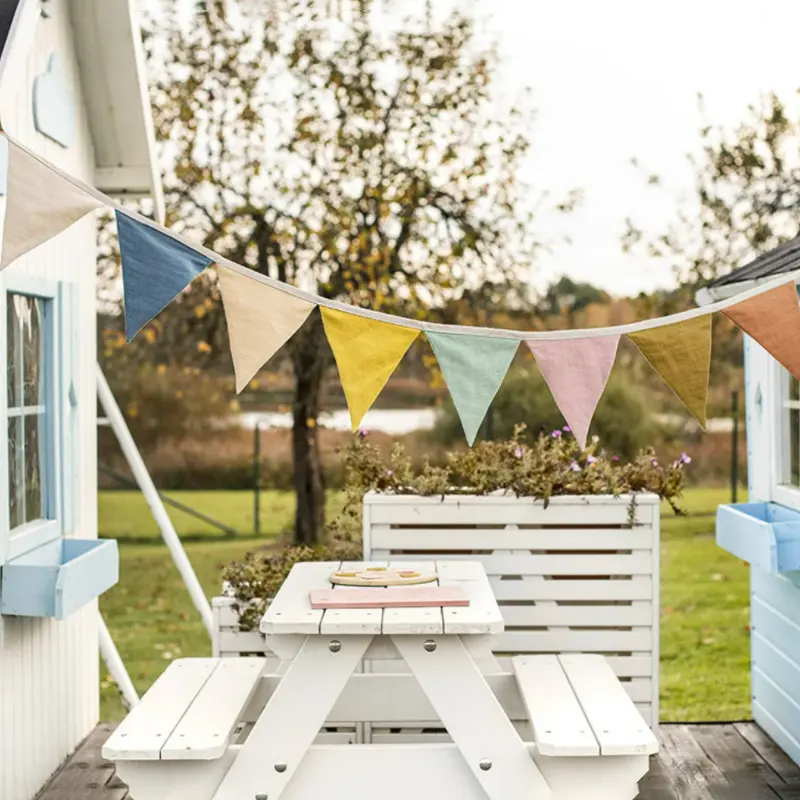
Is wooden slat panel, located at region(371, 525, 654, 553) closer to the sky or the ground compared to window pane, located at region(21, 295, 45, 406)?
closer to the ground

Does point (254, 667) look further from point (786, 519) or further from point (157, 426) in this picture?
point (157, 426)

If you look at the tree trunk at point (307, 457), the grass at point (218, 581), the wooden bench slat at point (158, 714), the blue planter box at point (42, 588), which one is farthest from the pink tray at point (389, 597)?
the grass at point (218, 581)

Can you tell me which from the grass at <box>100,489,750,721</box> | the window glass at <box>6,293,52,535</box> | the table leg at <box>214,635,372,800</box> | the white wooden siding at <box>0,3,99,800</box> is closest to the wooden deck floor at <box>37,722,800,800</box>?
the white wooden siding at <box>0,3,99,800</box>

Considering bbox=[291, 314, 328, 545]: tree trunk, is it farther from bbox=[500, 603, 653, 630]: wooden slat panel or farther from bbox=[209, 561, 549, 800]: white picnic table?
bbox=[209, 561, 549, 800]: white picnic table

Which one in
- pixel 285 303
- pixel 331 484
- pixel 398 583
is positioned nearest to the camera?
pixel 285 303

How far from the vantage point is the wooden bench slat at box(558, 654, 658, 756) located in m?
2.73

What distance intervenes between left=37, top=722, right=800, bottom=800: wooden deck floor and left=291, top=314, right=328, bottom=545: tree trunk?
3817mm

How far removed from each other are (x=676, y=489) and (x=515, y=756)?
5.45 feet

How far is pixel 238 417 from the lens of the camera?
857 cm

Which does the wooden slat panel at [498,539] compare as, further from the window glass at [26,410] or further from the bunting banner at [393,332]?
the bunting banner at [393,332]

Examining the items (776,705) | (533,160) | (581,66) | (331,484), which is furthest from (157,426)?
(776,705)

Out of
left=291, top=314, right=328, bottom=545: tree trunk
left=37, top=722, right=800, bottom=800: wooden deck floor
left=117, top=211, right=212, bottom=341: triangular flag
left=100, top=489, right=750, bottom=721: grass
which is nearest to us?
left=117, top=211, right=212, bottom=341: triangular flag

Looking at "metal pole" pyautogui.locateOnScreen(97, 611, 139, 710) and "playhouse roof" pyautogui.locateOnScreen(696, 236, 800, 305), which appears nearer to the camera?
"playhouse roof" pyautogui.locateOnScreen(696, 236, 800, 305)

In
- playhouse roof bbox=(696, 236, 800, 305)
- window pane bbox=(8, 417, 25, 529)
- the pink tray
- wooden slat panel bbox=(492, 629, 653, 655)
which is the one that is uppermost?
playhouse roof bbox=(696, 236, 800, 305)
